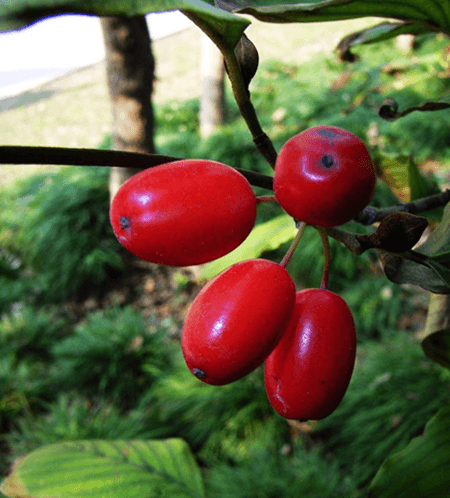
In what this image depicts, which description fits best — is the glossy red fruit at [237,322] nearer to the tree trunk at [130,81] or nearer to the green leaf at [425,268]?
the green leaf at [425,268]

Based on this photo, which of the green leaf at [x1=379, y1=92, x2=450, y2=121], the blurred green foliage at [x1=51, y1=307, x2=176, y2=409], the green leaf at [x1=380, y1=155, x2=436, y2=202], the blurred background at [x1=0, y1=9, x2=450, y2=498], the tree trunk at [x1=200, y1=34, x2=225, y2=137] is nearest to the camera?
the green leaf at [x1=379, y1=92, x2=450, y2=121]

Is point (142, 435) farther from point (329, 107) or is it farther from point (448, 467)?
point (329, 107)

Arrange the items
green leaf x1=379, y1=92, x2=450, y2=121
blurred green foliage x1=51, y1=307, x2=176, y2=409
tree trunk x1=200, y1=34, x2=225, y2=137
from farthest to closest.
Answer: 1. tree trunk x1=200, y1=34, x2=225, y2=137
2. blurred green foliage x1=51, y1=307, x2=176, y2=409
3. green leaf x1=379, y1=92, x2=450, y2=121

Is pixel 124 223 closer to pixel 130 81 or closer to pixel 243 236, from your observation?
pixel 243 236

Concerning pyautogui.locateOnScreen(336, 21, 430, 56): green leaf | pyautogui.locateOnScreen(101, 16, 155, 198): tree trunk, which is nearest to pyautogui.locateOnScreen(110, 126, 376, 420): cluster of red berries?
pyautogui.locateOnScreen(336, 21, 430, 56): green leaf

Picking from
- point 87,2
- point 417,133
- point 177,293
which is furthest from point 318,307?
point 417,133

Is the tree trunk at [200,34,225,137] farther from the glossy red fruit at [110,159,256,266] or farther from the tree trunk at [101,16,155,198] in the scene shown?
the glossy red fruit at [110,159,256,266]

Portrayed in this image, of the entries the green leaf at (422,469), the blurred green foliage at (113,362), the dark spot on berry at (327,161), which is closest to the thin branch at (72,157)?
the dark spot on berry at (327,161)

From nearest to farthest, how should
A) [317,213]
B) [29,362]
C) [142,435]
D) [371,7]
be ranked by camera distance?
[317,213], [371,7], [142,435], [29,362]
